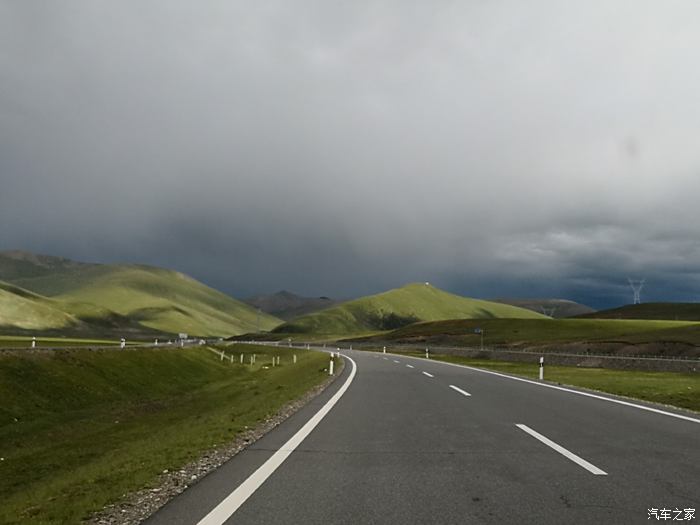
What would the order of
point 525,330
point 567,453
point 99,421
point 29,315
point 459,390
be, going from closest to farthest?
point 567,453
point 459,390
point 99,421
point 525,330
point 29,315

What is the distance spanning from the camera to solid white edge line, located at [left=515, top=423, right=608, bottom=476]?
660 cm

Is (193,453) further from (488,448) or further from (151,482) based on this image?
(488,448)

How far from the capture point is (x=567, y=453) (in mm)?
7617

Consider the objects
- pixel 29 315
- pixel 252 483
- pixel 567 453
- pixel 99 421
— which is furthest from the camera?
pixel 29 315

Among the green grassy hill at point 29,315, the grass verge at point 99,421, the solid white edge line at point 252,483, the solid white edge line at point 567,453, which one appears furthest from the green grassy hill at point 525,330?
the green grassy hill at point 29,315

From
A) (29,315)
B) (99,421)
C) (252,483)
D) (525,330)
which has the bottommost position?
(99,421)

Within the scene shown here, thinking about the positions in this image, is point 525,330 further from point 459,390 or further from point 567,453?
point 567,453

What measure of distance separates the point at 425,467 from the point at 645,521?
265cm

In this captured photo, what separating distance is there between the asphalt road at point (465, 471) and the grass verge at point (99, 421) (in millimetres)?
1243

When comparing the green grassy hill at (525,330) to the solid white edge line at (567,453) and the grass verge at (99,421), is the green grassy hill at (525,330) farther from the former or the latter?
the solid white edge line at (567,453)

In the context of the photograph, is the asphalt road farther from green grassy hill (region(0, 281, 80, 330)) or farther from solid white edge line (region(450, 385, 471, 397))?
green grassy hill (region(0, 281, 80, 330))

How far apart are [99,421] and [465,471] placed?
22.4m

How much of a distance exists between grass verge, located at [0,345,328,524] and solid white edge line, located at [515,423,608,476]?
17.5ft

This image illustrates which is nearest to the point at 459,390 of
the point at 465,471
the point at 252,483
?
the point at 465,471
